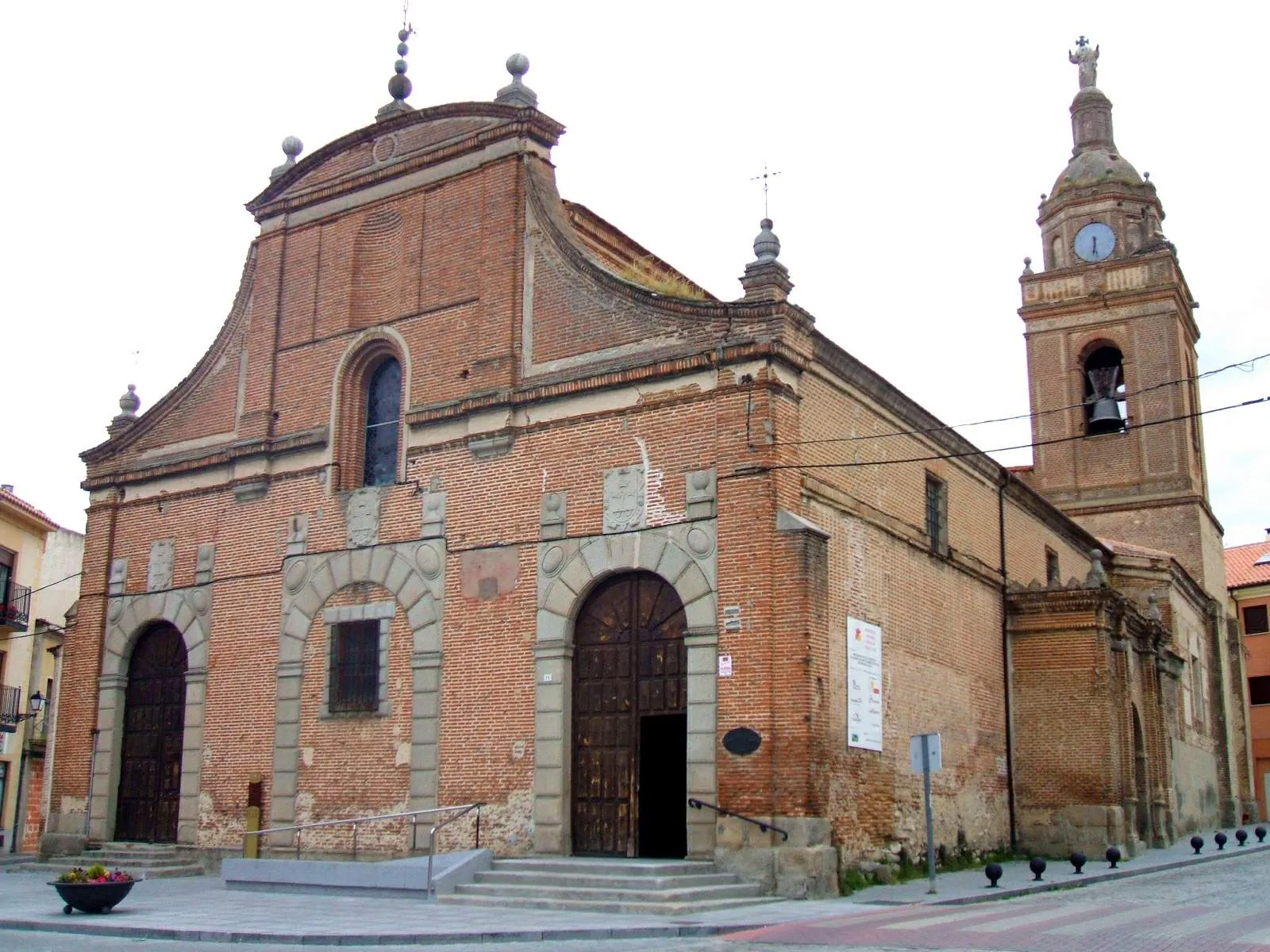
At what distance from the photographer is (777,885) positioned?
16938mm

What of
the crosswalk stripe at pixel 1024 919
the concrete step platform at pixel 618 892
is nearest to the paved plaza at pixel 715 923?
the crosswalk stripe at pixel 1024 919

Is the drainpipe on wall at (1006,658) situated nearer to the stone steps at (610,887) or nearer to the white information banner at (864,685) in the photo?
the white information banner at (864,685)

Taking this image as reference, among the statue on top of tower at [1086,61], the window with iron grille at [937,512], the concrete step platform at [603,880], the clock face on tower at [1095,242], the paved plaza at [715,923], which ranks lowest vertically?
the paved plaza at [715,923]

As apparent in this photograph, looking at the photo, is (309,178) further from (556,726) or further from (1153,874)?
(1153,874)

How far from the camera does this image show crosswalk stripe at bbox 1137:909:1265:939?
13.1m

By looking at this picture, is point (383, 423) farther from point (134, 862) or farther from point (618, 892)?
point (618, 892)

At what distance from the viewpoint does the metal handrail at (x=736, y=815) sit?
1714 cm

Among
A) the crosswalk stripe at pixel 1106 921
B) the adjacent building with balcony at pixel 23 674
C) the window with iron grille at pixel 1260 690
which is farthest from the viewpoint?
the window with iron grille at pixel 1260 690

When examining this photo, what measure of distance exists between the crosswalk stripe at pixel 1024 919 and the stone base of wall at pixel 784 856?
2.64m

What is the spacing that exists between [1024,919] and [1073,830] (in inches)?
408

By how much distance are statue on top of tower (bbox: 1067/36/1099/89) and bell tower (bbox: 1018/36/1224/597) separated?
301 cm

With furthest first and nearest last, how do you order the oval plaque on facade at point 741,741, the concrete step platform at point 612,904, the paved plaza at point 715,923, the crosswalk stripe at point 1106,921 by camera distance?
the oval plaque on facade at point 741,741 → the concrete step platform at point 612,904 → the crosswalk stripe at point 1106,921 → the paved plaza at point 715,923

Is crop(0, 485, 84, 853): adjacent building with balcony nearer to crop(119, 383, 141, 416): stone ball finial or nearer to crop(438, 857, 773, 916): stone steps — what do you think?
crop(119, 383, 141, 416): stone ball finial

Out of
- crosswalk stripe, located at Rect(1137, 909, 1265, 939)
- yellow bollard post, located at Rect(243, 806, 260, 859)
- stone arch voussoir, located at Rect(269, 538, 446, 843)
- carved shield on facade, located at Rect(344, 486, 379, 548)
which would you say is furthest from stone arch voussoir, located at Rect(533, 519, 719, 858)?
crosswalk stripe, located at Rect(1137, 909, 1265, 939)
